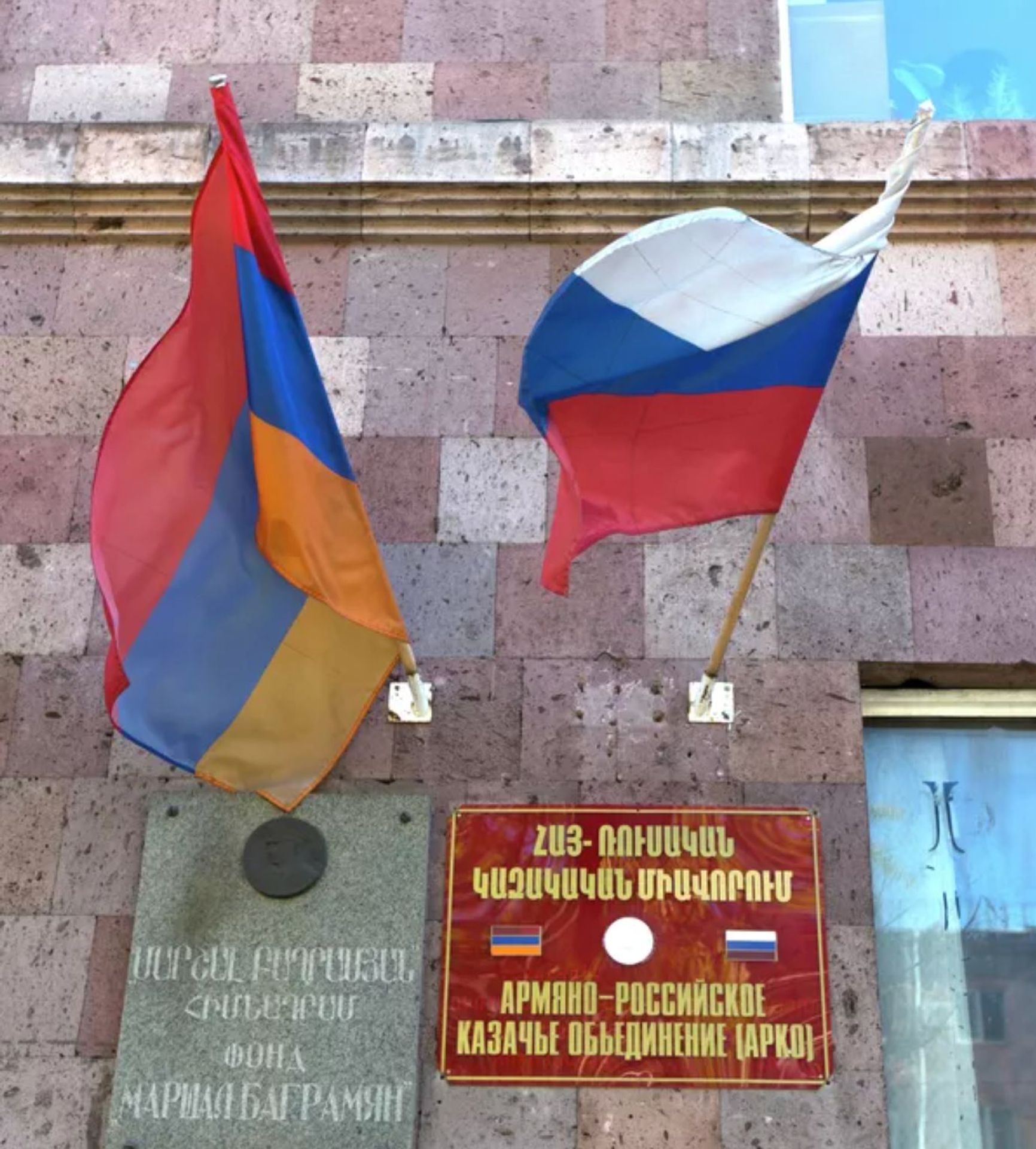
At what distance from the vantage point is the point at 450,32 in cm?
850

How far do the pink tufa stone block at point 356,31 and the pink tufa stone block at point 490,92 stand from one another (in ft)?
1.20

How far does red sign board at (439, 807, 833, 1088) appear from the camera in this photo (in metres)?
6.04

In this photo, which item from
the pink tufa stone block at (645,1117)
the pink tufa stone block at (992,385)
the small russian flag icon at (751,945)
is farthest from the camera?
the pink tufa stone block at (992,385)

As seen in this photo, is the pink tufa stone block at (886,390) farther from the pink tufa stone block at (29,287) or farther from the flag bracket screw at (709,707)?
the pink tufa stone block at (29,287)

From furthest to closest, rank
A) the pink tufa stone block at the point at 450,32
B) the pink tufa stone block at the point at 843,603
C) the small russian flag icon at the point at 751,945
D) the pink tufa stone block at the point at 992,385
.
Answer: the pink tufa stone block at the point at 450,32, the pink tufa stone block at the point at 992,385, the pink tufa stone block at the point at 843,603, the small russian flag icon at the point at 751,945

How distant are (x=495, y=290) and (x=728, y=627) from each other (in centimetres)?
245

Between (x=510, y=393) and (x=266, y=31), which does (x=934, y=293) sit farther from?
(x=266, y=31)

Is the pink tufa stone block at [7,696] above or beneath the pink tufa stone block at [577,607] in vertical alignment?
beneath

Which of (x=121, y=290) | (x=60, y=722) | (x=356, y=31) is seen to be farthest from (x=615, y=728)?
(x=356, y=31)

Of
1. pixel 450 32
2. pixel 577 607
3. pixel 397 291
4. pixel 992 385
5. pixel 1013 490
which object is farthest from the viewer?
pixel 450 32

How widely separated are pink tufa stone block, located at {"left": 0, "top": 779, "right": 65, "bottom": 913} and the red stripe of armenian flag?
108cm

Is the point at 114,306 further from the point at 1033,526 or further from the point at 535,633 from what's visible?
the point at 1033,526

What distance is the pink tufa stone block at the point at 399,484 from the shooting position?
7129mm

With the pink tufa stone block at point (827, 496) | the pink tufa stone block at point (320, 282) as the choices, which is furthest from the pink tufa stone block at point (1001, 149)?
the pink tufa stone block at point (320, 282)
